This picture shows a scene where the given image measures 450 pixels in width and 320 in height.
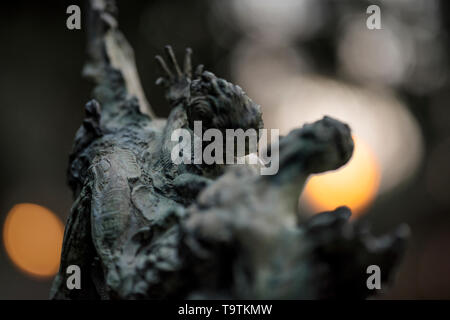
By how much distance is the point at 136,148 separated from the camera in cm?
181

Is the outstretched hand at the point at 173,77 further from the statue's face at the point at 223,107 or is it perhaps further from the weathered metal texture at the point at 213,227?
the statue's face at the point at 223,107

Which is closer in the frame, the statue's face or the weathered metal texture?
the weathered metal texture

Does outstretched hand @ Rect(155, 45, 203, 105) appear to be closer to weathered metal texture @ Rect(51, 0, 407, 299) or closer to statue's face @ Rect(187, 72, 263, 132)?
weathered metal texture @ Rect(51, 0, 407, 299)

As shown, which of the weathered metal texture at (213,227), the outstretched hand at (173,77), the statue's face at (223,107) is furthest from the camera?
the outstretched hand at (173,77)

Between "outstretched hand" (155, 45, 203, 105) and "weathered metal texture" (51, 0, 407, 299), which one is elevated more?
"outstretched hand" (155, 45, 203, 105)

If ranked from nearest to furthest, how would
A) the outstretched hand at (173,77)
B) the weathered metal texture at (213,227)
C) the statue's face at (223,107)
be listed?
the weathered metal texture at (213,227), the statue's face at (223,107), the outstretched hand at (173,77)

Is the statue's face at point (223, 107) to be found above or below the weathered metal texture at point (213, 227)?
above

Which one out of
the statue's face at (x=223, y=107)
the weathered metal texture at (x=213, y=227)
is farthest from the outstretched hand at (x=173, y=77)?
the statue's face at (x=223, y=107)

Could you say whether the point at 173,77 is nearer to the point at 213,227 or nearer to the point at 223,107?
the point at 223,107

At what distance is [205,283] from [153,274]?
0.15 m

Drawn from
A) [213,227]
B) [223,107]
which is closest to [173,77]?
[223,107]

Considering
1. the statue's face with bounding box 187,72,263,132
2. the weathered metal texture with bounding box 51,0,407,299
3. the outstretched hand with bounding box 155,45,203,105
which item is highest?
the outstretched hand with bounding box 155,45,203,105

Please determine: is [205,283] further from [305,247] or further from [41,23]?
[41,23]

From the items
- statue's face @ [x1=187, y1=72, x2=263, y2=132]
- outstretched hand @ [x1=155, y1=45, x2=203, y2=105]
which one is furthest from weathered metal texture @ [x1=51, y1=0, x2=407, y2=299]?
outstretched hand @ [x1=155, y1=45, x2=203, y2=105]
